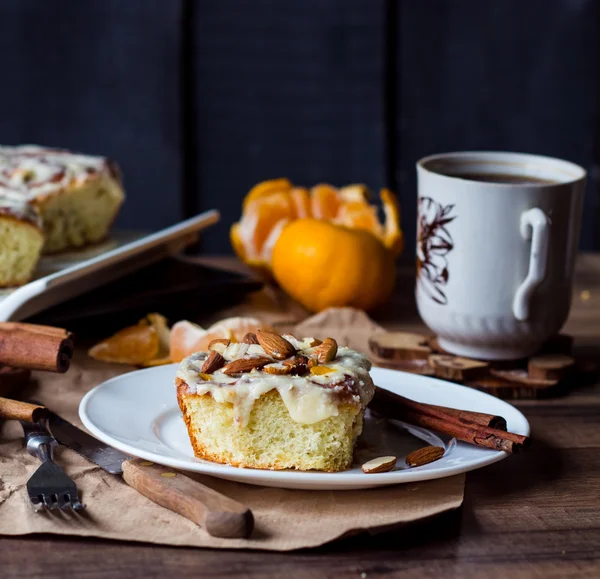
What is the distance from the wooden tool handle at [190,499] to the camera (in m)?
0.71

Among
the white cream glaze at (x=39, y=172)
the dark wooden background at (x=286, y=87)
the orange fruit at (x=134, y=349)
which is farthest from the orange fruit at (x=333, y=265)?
the dark wooden background at (x=286, y=87)

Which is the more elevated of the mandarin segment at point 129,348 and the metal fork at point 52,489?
the metal fork at point 52,489

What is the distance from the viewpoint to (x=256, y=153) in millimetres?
2645

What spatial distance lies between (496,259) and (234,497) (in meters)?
0.48

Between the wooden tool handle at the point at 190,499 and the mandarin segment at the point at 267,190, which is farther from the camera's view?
the mandarin segment at the point at 267,190

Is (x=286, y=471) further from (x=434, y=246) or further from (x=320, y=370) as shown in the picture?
(x=434, y=246)

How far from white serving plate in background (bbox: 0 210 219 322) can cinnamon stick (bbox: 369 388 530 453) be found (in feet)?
1.52

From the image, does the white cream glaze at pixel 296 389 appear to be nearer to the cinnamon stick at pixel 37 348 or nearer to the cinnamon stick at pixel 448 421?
the cinnamon stick at pixel 448 421

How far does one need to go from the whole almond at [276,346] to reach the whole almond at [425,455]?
150 mm

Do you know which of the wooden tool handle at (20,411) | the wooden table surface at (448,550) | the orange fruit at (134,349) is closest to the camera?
the wooden table surface at (448,550)

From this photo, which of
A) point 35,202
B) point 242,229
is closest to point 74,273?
point 35,202

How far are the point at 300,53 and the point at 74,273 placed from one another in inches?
61.9

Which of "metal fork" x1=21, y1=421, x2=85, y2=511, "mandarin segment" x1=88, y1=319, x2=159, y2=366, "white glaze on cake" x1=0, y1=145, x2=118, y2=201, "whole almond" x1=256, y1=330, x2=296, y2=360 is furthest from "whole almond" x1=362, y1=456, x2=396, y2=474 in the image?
"white glaze on cake" x1=0, y1=145, x2=118, y2=201

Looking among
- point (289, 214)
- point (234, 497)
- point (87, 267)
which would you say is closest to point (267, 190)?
point (289, 214)
